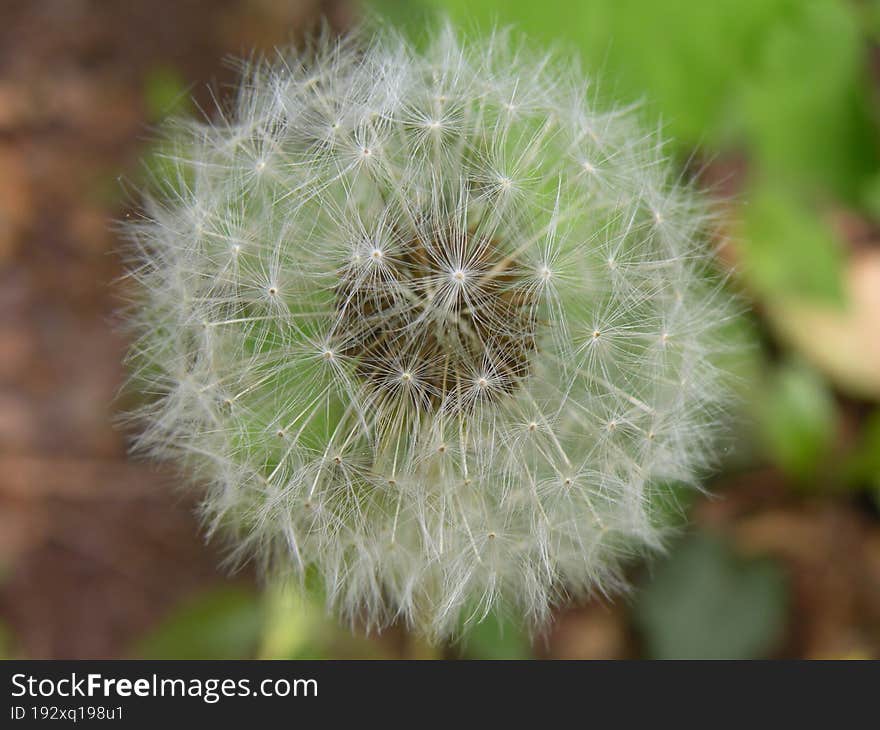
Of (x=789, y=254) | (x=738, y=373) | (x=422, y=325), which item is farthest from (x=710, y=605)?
(x=422, y=325)

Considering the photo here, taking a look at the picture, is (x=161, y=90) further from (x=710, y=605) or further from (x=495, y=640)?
(x=710, y=605)

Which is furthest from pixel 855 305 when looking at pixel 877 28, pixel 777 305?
pixel 877 28

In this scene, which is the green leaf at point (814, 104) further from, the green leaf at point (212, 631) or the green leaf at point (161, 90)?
the green leaf at point (212, 631)

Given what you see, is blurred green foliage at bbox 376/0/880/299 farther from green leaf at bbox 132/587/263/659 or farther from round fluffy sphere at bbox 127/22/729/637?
green leaf at bbox 132/587/263/659
